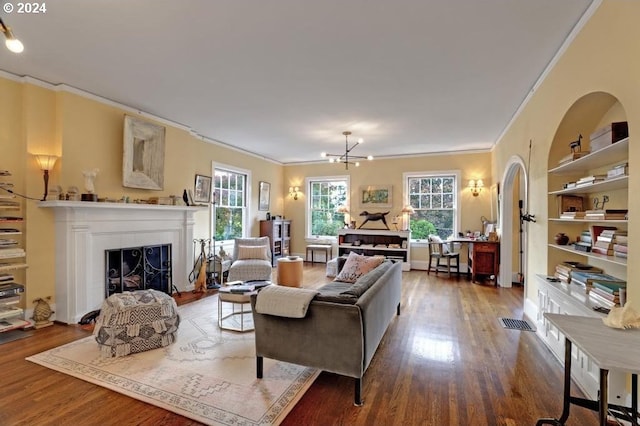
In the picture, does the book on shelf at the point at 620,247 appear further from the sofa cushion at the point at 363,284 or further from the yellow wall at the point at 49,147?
the yellow wall at the point at 49,147

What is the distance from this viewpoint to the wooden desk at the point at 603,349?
1308mm

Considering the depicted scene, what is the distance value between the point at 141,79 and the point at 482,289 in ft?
20.0

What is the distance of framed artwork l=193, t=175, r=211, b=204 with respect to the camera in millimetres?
5859

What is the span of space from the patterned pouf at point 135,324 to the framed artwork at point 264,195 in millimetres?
4738

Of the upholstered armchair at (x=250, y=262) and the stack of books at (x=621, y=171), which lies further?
the upholstered armchair at (x=250, y=262)

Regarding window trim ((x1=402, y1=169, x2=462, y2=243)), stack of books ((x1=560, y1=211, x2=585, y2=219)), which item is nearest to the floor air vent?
stack of books ((x1=560, y1=211, x2=585, y2=219))

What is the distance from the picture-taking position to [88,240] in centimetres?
381

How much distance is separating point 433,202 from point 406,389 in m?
5.83

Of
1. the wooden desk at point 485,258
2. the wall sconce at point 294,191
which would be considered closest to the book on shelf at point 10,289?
the wall sconce at point 294,191

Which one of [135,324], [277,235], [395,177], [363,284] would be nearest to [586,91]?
[363,284]

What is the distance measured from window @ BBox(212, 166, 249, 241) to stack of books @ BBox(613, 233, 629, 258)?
235 inches

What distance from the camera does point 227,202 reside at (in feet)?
22.4

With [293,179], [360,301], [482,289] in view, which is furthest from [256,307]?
[293,179]

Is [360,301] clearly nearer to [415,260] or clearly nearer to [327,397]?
[327,397]
